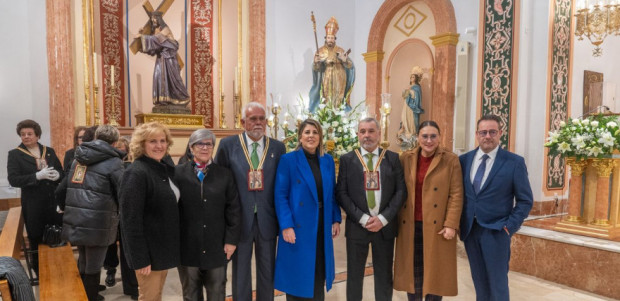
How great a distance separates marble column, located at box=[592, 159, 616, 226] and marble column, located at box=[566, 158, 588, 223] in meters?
0.16

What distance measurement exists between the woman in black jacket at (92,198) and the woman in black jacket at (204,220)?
35.0 inches

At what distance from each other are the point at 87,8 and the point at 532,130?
6.76m

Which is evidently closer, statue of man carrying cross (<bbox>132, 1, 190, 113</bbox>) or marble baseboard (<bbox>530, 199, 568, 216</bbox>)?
marble baseboard (<bbox>530, 199, 568, 216</bbox>)

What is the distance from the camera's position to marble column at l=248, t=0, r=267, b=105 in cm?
745

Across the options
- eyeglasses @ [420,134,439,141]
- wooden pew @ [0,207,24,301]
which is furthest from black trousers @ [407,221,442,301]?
wooden pew @ [0,207,24,301]

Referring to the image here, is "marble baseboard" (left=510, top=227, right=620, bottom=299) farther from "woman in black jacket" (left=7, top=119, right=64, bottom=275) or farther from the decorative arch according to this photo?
"woman in black jacket" (left=7, top=119, right=64, bottom=275)

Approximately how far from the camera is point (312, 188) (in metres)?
2.74

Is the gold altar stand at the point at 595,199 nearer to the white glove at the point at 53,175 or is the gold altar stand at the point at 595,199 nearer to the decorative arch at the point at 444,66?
the decorative arch at the point at 444,66

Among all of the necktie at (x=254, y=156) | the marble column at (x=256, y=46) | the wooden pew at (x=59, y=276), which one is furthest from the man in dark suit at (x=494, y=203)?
the marble column at (x=256, y=46)

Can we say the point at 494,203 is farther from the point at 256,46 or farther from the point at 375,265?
the point at 256,46

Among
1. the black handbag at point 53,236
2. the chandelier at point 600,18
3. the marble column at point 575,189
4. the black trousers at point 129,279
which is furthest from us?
the chandelier at point 600,18

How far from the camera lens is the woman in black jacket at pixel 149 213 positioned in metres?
2.24

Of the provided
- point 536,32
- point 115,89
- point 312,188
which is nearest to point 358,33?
point 536,32

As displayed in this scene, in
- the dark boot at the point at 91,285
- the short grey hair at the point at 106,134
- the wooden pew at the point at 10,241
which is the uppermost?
the short grey hair at the point at 106,134
